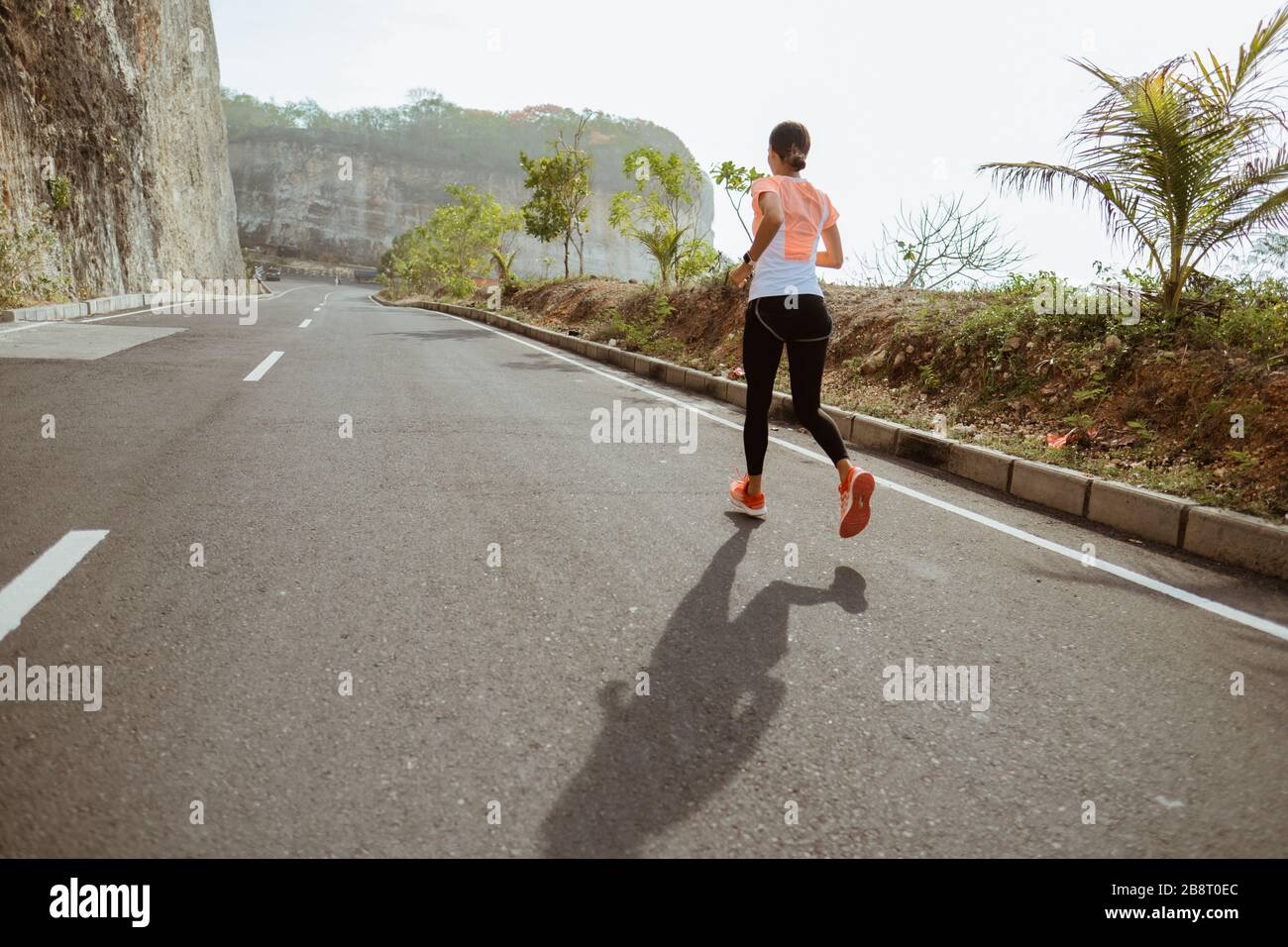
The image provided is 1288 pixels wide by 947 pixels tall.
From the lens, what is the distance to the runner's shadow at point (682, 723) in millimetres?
2073

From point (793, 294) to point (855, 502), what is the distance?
1165mm

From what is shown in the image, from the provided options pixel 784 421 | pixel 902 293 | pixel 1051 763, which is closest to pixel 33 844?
pixel 1051 763

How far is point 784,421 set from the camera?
28.4ft

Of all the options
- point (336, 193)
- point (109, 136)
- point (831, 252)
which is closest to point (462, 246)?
point (109, 136)

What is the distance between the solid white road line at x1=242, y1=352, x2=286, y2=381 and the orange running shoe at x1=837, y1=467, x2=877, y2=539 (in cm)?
695

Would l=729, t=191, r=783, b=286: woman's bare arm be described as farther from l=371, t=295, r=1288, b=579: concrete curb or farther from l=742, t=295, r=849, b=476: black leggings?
l=371, t=295, r=1288, b=579: concrete curb

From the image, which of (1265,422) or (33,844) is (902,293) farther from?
(33,844)

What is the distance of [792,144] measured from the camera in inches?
178

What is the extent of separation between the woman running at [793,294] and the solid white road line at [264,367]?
6.35 m

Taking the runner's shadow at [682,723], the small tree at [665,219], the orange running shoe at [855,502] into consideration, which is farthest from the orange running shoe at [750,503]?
the small tree at [665,219]

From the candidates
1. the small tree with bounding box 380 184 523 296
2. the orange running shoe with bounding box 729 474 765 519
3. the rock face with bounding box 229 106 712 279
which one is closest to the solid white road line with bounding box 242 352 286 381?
the orange running shoe with bounding box 729 474 765 519
